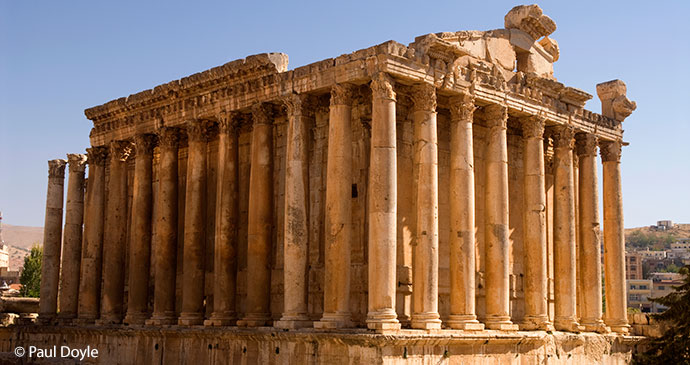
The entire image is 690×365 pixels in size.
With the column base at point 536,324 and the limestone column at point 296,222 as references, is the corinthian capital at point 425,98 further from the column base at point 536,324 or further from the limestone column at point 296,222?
the column base at point 536,324

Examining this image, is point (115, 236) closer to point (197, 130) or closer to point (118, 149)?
point (118, 149)

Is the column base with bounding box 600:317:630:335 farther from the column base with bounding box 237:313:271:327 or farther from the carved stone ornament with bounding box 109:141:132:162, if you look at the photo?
the carved stone ornament with bounding box 109:141:132:162

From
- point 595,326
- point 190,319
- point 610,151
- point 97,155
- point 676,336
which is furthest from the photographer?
point 97,155

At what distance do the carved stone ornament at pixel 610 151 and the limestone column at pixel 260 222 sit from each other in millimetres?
12326

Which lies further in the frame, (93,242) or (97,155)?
(97,155)

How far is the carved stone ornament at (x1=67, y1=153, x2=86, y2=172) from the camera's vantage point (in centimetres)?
3319

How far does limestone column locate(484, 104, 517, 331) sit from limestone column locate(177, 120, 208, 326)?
29.6ft

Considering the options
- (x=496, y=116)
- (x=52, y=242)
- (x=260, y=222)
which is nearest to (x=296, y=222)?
(x=260, y=222)

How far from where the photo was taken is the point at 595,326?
27781 millimetres

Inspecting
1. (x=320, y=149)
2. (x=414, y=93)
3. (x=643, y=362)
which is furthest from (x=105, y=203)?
(x=643, y=362)

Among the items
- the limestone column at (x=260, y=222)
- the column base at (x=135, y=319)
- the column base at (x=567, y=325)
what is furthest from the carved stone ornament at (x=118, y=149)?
the column base at (x=567, y=325)

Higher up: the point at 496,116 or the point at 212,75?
the point at 212,75

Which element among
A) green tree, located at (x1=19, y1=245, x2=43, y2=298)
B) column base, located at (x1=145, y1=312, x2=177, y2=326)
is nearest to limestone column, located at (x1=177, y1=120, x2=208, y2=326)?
column base, located at (x1=145, y1=312, x2=177, y2=326)

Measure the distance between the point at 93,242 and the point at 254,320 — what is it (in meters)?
9.76
